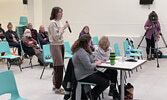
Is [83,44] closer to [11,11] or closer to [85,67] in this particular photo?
[85,67]

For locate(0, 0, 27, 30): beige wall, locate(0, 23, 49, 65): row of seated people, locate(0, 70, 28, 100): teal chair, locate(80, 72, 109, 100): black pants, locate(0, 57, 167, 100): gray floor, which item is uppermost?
locate(0, 0, 27, 30): beige wall

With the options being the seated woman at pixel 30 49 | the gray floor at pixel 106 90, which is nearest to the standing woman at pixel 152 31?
the gray floor at pixel 106 90

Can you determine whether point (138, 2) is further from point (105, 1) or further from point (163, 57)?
point (163, 57)

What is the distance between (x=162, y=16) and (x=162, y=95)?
15.9 feet

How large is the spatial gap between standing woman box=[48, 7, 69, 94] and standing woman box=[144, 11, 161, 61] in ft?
13.9

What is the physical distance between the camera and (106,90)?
13.6 ft

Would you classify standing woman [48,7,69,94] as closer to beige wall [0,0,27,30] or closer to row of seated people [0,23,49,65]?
row of seated people [0,23,49,65]

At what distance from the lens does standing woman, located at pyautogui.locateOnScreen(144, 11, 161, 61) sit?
7324 mm

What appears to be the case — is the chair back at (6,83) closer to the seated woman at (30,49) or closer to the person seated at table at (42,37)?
the seated woman at (30,49)

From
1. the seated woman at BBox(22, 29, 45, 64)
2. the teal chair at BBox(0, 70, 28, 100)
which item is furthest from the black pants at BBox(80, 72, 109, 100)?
the seated woman at BBox(22, 29, 45, 64)

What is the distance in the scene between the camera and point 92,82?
3.16 m

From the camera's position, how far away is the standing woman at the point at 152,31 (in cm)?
732

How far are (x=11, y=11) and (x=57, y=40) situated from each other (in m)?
9.55

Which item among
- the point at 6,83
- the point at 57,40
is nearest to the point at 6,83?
the point at 6,83
